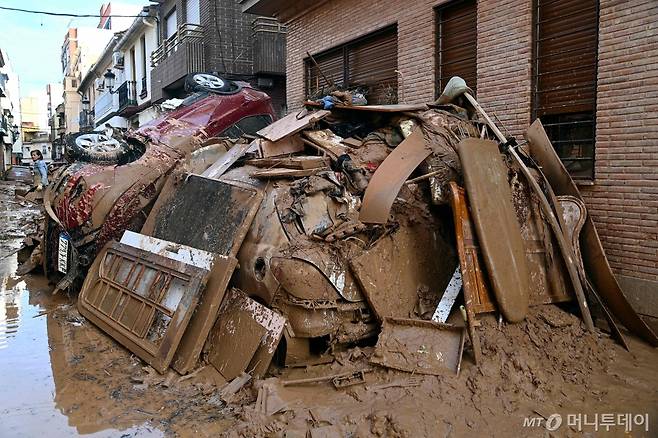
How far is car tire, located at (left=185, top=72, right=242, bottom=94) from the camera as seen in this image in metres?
8.29

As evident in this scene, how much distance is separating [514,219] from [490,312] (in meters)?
0.87

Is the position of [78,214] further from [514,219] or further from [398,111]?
[514,219]

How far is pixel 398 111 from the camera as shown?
18.2ft

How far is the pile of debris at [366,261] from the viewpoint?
13.8ft

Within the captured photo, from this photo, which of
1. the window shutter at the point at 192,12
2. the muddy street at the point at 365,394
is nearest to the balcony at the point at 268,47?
the window shutter at the point at 192,12

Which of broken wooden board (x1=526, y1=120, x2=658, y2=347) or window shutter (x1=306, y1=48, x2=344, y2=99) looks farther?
window shutter (x1=306, y1=48, x2=344, y2=99)

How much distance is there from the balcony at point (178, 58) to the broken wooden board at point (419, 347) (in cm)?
1366

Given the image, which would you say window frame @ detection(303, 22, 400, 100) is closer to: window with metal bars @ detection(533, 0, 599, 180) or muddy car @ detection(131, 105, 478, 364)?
window with metal bars @ detection(533, 0, 599, 180)

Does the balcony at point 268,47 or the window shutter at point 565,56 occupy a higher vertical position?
the balcony at point 268,47

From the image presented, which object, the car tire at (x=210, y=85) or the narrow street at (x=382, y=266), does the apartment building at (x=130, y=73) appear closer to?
the car tire at (x=210, y=85)

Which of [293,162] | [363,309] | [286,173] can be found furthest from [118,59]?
[363,309]

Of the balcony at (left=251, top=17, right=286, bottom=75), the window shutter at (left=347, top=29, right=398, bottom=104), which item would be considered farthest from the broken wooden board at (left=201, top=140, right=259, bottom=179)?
the balcony at (left=251, top=17, right=286, bottom=75)

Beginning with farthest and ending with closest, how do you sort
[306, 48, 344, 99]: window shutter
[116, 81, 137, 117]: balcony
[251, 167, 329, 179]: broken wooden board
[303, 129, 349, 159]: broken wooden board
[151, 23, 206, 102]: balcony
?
[116, 81, 137, 117]: balcony
[151, 23, 206, 102]: balcony
[306, 48, 344, 99]: window shutter
[303, 129, 349, 159]: broken wooden board
[251, 167, 329, 179]: broken wooden board

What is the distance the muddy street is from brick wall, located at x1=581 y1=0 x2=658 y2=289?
1152mm
